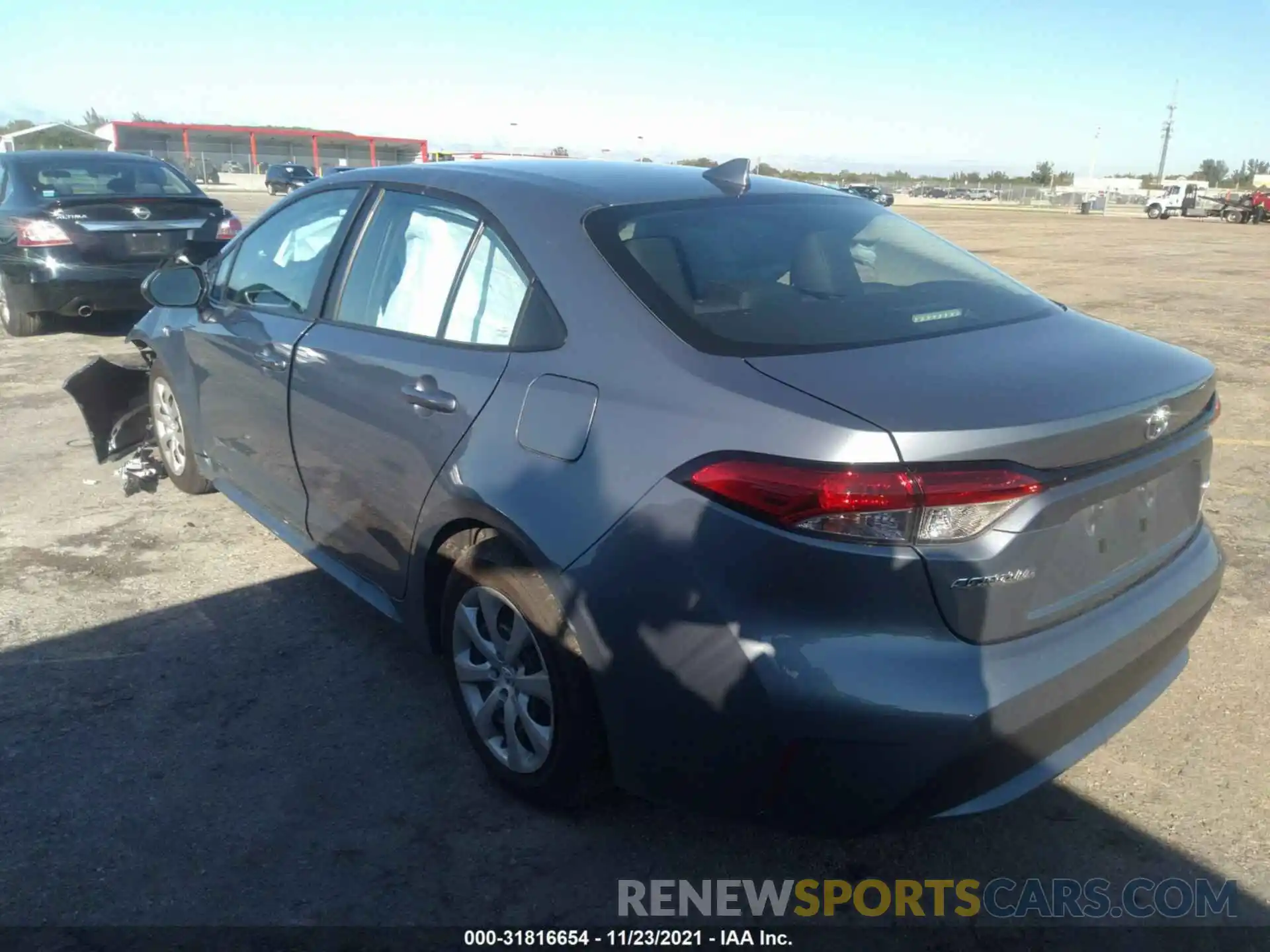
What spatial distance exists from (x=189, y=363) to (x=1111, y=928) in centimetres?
412

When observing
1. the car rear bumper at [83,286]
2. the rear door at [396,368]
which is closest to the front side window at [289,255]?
the rear door at [396,368]

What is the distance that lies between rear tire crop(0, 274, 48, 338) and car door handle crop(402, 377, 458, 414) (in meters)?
7.96

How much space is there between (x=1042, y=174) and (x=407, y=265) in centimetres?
11876

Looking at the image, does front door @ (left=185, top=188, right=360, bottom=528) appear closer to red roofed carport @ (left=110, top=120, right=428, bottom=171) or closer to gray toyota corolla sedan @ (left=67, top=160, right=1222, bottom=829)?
gray toyota corolla sedan @ (left=67, top=160, right=1222, bottom=829)

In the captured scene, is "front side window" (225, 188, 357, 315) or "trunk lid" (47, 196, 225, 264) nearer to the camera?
"front side window" (225, 188, 357, 315)

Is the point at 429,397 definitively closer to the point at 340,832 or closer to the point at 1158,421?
the point at 340,832

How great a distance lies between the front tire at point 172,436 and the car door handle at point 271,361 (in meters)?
1.30

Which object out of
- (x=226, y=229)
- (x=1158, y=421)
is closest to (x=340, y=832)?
(x=1158, y=421)

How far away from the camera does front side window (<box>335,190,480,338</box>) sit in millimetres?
3020

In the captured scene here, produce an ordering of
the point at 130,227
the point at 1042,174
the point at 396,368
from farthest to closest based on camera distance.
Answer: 1. the point at 1042,174
2. the point at 130,227
3. the point at 396,368

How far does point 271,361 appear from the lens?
369 cm

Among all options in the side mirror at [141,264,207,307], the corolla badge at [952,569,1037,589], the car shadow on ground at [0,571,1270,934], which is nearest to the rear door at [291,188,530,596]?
the car shadow on ground at [0,571,1270,934]

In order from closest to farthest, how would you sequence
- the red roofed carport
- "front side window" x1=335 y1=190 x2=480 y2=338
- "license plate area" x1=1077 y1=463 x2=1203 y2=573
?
"license plate area" x1=1077 y1=463 x2=1203 y2=573 → "front side window" x1=335 y1=190 x2=480 y2=338 → the red roofed carport

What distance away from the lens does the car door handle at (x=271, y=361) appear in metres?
3.60
